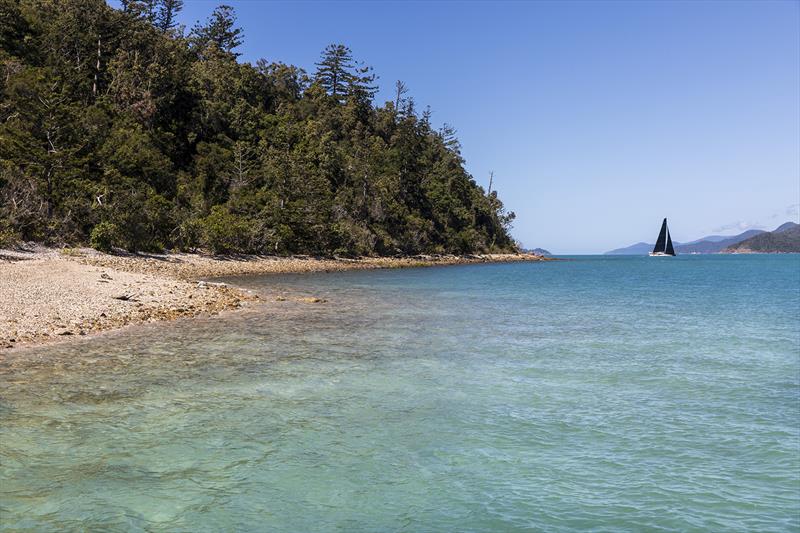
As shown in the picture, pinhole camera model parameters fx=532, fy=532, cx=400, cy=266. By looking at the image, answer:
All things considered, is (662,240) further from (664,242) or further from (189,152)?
(189,152)

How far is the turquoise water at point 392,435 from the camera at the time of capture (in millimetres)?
6750

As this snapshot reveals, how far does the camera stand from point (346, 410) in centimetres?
1084

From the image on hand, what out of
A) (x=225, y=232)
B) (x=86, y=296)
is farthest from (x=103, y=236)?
(x=86, y=296)

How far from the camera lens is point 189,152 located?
→ 256 ft

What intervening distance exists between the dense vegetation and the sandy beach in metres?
6.29

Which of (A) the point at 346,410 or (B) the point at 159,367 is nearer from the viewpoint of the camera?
(A) the point at 346,410

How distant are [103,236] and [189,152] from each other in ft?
122

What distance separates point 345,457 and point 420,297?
2793 cm

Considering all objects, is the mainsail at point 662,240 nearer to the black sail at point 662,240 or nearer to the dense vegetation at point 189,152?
the black sail at point 662,240

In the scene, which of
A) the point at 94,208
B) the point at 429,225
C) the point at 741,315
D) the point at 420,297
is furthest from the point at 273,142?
the point at 741,315

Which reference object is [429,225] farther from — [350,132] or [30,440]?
[30,440]

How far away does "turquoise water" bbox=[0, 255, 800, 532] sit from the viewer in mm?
6750

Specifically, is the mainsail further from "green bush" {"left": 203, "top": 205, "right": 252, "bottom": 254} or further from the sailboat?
"green bush" {"left": 203, "top": 205, "right": 252, "bottom": 254}

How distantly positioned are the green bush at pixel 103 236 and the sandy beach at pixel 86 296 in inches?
60.3
